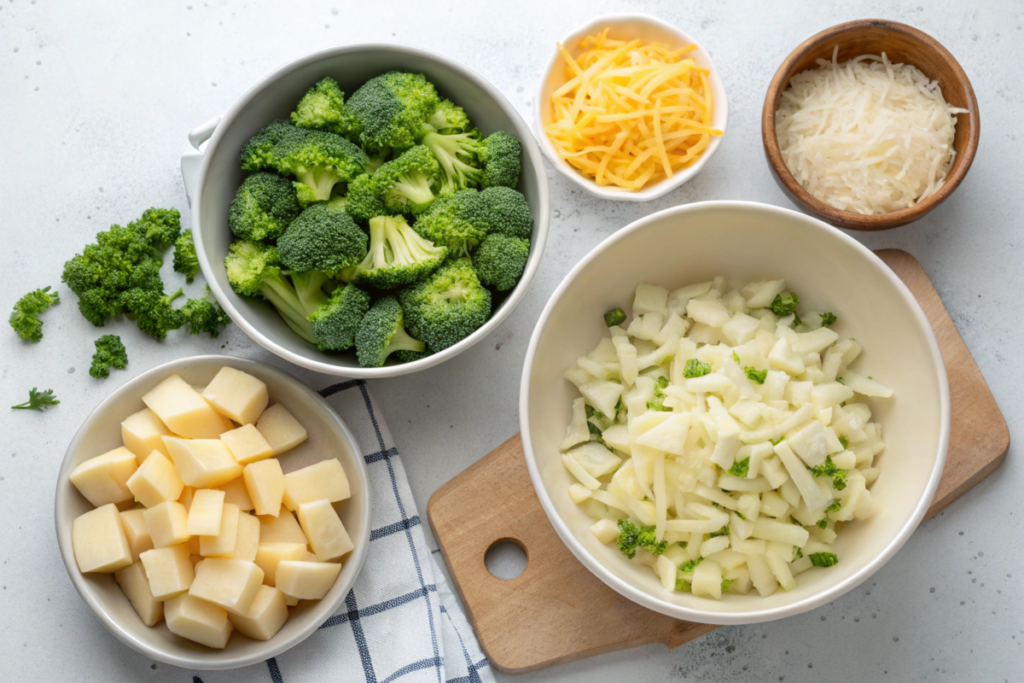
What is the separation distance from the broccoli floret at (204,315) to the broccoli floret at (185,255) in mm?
96

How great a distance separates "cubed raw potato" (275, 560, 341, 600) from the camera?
208 centimetres

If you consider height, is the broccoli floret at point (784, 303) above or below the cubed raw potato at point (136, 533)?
above

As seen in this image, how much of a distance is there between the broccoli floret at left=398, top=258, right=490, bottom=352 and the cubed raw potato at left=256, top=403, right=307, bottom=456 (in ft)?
1.57

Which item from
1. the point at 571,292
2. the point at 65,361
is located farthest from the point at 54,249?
the point at 571,292

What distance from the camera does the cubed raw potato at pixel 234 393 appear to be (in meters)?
2.17

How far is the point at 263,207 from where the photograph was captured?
2156 millimetres

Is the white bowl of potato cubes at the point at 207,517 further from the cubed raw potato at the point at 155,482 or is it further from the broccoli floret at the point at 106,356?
the broccoli floret at the point at 106,356

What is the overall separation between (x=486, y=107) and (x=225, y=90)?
3.04 feet

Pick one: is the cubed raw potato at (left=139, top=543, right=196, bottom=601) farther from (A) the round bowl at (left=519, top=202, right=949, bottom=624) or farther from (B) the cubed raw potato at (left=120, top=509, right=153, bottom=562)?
(A) the round bowl at (left=519, top=202, right=949, bottom=624)

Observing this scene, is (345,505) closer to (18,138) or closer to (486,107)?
(486,107)

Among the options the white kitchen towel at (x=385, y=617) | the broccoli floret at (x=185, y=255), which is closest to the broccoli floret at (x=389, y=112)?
the broccoli floret at (x=185, y=255)

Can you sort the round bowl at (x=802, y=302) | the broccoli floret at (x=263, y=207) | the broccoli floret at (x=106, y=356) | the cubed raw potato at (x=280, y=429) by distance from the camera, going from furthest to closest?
the broccoli floret at (x=106, y=356) → the cubed raw potato at (x=280, y=429) → the broccoli floret at (x=263, y=207) → the round bowl at (x=802, y=302)

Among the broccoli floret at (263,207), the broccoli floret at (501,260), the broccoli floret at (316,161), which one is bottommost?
the broccoli floret at (501,260)

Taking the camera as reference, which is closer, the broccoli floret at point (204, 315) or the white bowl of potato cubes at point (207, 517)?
the white bowl of potato cubes at point (207, 517)
